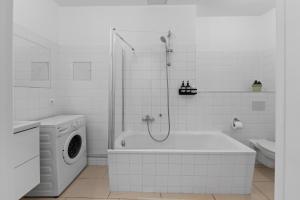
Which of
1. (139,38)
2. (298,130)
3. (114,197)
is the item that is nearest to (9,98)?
(298,130)

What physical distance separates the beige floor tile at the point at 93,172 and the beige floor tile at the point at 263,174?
2075 mm

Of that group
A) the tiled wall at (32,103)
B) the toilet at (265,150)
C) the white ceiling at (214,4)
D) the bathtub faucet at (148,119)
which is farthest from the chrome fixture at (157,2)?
the toilet at (265,150)

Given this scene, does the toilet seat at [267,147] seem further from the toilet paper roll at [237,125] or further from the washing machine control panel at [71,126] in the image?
the washing machine control panel at [71,126]

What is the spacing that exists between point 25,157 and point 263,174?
2960 mm

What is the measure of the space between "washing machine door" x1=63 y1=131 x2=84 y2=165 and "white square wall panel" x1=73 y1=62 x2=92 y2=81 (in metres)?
0.95

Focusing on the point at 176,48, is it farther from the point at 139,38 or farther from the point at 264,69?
the point at 264,69

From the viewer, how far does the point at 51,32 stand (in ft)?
10.7

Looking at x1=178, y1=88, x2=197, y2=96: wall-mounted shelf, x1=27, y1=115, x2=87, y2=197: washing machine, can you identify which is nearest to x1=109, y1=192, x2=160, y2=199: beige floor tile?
x1=27, y1=115, x2=87, y2=197: washing machine

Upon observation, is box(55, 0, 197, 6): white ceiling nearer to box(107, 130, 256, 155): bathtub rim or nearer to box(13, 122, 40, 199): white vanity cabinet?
box(107, 130, 256, 155): bathtub rim

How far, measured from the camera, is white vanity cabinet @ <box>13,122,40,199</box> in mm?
1841

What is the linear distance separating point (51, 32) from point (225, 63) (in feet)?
9.00

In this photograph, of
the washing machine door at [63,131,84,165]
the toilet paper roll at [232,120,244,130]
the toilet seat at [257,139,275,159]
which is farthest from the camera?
the toilet paper roll at [232,120,244,130]

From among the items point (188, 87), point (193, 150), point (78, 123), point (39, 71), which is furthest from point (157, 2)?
point (193, 150)

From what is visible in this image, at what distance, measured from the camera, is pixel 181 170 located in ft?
8.14
